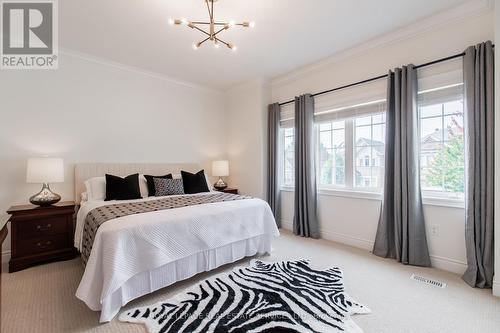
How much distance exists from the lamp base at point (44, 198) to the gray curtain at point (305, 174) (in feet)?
10.8

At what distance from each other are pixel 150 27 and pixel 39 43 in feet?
4.92

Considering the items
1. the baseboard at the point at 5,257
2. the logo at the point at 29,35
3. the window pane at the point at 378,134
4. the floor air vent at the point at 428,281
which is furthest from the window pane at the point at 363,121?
the baseboard at the point at 5,257

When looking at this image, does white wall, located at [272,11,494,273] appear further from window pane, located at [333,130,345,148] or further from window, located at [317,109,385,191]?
window pane, located at [333,130,345,148]

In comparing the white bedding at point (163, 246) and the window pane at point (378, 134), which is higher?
the window pane at point (378, 134)

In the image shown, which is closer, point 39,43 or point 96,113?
point 39,43

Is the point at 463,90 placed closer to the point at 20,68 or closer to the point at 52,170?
the point at 52,170

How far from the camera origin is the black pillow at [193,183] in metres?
3.79

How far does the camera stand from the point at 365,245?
3316 millimetres

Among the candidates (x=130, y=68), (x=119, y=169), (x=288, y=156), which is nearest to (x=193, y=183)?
(x=119, y=169)

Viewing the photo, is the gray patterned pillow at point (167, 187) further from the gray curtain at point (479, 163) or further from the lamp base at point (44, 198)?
the gray curtain at point (479, 163)

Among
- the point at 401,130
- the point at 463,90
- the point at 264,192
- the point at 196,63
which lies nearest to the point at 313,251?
the point at 264,192

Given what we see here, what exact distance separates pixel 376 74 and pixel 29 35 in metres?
4.21

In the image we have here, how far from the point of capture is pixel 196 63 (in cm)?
377

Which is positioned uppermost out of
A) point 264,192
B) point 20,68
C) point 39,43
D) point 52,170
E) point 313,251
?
point 39,43
